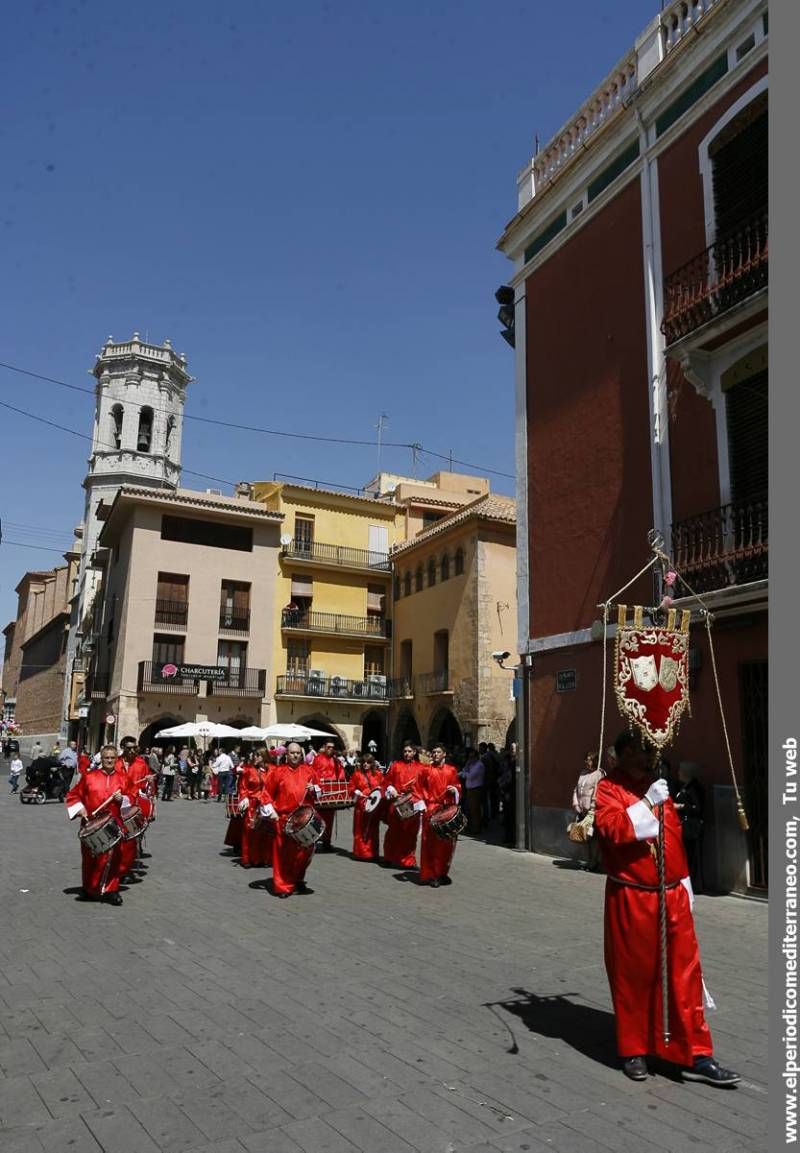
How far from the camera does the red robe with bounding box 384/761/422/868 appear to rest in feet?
43.1

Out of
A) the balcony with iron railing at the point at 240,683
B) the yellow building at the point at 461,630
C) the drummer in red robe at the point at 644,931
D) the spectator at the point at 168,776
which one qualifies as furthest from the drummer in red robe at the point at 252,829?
the balcony with iron railing at the point at 240,683

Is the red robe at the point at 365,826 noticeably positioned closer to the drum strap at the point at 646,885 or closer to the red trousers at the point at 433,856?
the red trousers at the point at 433,856

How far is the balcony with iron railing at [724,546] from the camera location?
36.9 ft

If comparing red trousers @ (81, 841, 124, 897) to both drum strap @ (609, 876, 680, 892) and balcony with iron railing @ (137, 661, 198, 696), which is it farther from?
balcony with iron railing @ (137, 661, 198, 696)

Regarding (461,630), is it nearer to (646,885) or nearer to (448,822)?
(448,822)

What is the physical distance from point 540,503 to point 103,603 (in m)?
34.2

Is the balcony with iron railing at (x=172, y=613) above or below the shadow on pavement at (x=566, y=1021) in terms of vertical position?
above

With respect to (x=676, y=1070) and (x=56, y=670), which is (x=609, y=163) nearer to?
(x=676, y=1070)

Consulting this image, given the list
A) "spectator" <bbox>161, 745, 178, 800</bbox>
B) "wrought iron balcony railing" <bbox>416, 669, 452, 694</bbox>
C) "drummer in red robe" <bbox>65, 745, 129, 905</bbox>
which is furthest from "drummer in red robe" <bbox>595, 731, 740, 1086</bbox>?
"wrought iron balcony railing" <bbox>416, 669, 452, 694</bbox>

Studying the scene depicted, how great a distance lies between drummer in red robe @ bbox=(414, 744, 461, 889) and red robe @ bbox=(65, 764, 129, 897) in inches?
149

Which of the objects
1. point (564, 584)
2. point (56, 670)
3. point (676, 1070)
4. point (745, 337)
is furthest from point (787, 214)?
point (56, 670)

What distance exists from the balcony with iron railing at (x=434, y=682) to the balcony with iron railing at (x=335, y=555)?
22.9 ft

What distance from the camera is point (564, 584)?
609 inches

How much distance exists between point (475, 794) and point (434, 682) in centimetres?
1709
